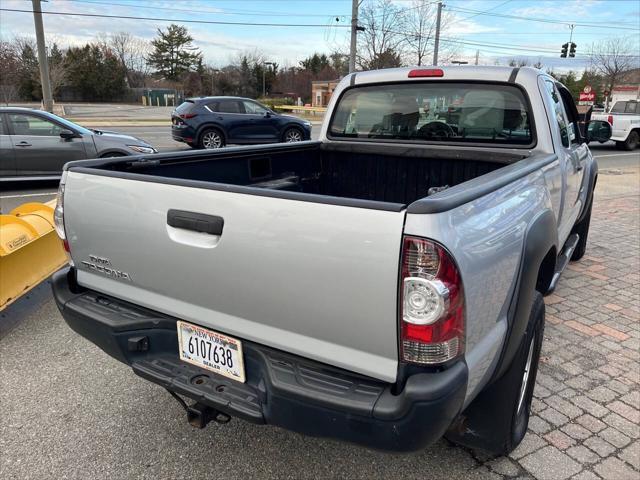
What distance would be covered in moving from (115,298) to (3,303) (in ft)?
5.99

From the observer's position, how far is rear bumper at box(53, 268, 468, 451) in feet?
5.48

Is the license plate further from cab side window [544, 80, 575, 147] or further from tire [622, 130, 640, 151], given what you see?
tire [622, 130, 640, 151]

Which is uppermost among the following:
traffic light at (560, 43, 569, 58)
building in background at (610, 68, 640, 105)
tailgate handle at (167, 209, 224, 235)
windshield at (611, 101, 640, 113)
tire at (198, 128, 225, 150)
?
traffic light at (560, 43, 569, 58)

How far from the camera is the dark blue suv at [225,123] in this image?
51.5 ft

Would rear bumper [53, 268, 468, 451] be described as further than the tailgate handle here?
No

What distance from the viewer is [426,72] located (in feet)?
12.1

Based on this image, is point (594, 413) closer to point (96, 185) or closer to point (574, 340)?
point (574, 340)

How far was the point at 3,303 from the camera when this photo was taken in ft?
12.1

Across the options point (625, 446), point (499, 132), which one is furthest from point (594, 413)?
point (499, 132)

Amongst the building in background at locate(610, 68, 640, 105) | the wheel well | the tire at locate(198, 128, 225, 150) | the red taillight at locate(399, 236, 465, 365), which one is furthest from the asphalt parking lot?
the building in background at locate(610, 68, 640, 105)

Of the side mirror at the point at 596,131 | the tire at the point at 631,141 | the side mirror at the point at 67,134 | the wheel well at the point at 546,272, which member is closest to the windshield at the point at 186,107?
the side mirror at the point at 67,134

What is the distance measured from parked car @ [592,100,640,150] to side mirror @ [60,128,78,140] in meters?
18.3

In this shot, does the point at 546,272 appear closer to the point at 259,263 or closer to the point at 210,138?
the point at 259,263

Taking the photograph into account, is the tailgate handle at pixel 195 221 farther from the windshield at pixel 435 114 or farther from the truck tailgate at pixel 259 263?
the windshield at pixel 435 114
